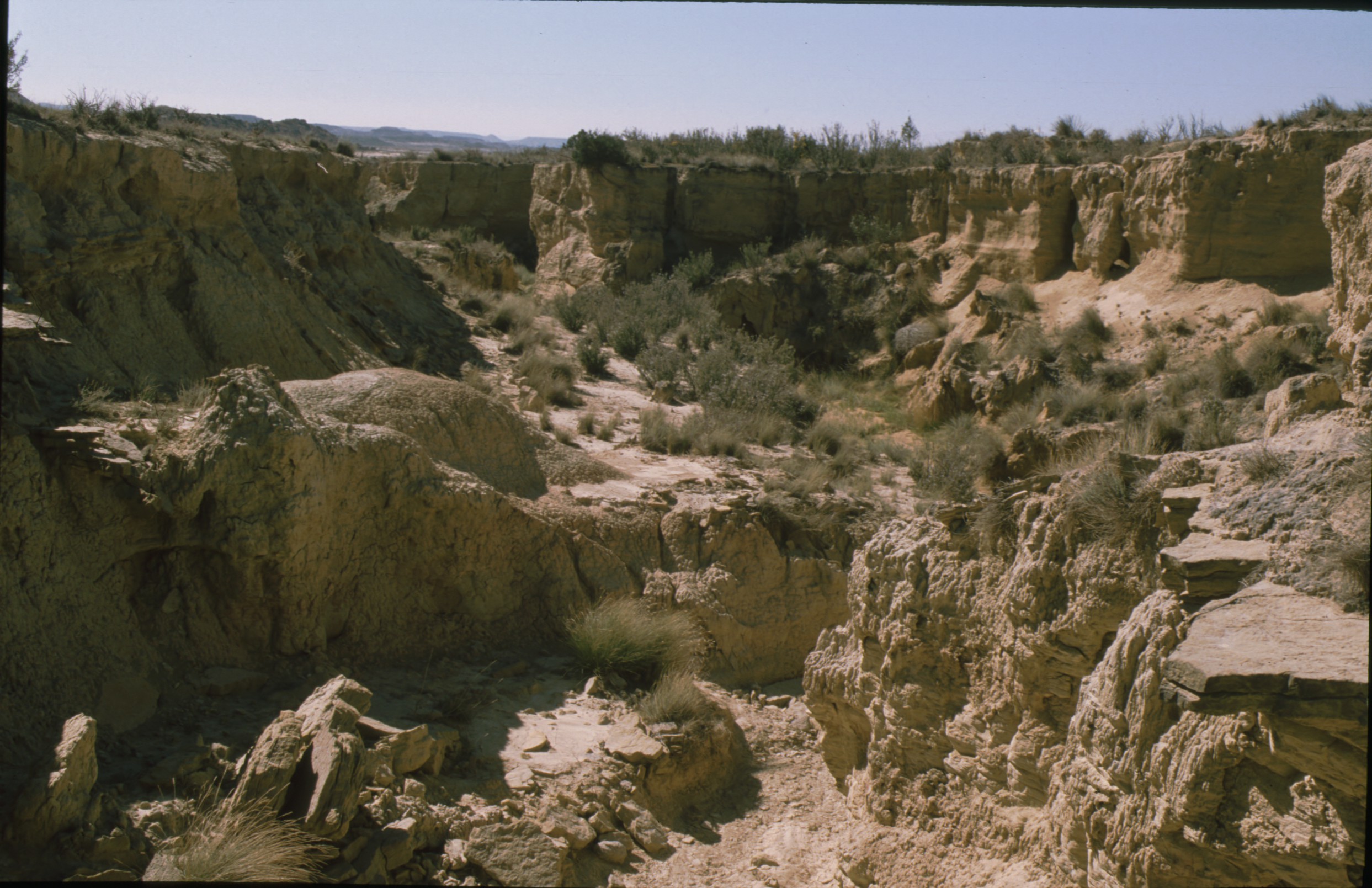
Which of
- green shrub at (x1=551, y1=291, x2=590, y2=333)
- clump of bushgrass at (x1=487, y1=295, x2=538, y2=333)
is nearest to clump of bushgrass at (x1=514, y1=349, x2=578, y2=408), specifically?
clump of bushgrass at (x1=487, y1=295, x2=538, y2=333)

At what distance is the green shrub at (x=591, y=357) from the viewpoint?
14266 mm

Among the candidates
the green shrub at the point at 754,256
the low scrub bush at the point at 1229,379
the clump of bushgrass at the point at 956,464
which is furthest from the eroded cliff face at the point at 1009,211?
the clump of bushgrass at the point at 956,464

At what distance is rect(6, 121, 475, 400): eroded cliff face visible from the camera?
25.1 ft

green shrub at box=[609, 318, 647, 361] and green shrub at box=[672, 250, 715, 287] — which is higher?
green shrub at box=[672, 250, 715, 287]

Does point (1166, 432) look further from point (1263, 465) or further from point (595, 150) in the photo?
point (595, 150)

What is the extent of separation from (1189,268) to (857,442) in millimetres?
6342

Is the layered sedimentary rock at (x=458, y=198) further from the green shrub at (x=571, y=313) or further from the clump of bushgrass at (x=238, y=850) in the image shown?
the clump of bushgrass at (x=238, y=850)

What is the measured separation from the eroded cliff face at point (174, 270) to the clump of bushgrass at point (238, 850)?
3.08m

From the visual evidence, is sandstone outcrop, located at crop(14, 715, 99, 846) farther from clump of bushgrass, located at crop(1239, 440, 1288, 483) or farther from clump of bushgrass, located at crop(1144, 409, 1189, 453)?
clump of bushgrass, located at crop(1144, 409, 1189, 453)

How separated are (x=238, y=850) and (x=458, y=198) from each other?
68.7 ft

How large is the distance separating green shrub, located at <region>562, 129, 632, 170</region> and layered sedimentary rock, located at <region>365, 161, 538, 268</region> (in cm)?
209

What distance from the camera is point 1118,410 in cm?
1288

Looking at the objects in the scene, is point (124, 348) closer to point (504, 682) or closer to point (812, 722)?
point (504, 682)

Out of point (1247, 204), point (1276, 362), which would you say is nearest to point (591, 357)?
point (1276, 362)
